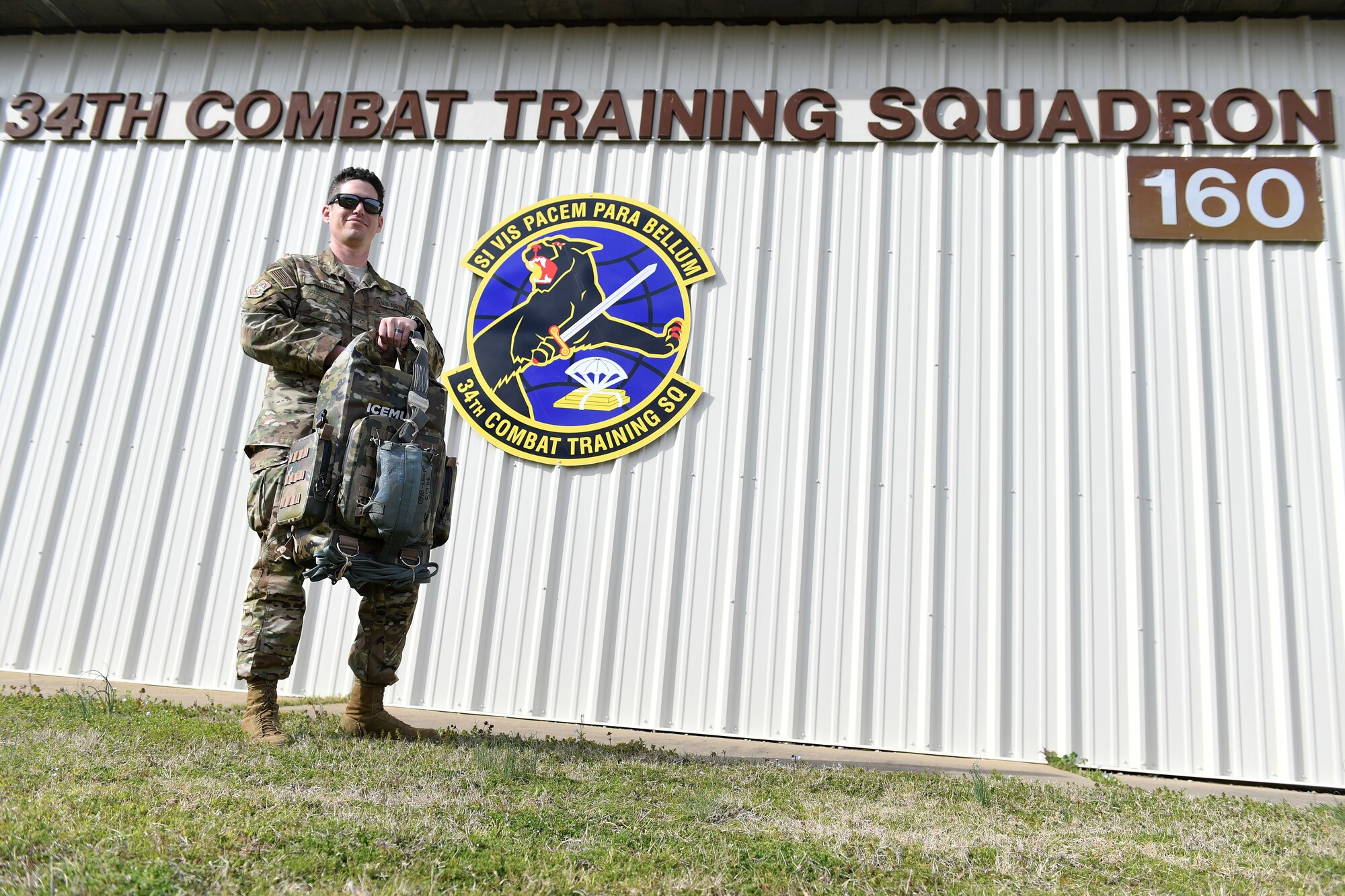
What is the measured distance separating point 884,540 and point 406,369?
9.53ft

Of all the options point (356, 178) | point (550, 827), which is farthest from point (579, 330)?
point (550, 827)

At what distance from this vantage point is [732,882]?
206cm

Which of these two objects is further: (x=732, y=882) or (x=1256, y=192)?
(x=1256, y=192)

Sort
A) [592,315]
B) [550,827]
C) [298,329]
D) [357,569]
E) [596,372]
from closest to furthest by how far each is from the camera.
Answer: [550,827] → [357,569] → [298,329] → [596,372] → [592,315]

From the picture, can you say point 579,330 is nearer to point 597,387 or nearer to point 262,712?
point 597,387

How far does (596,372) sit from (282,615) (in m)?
2.66

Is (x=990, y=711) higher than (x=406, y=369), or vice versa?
(x=406, y=369)

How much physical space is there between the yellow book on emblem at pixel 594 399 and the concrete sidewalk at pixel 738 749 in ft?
6.17

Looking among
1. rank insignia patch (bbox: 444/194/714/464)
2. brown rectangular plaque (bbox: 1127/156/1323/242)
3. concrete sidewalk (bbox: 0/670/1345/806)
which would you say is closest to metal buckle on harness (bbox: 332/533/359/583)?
concrete sidewalk (bbox: 0/670/1345/806)

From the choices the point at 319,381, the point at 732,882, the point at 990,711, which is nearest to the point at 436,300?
the point at 319,381

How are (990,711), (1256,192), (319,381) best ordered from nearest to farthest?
(319,381) → (990,711) → (1256,192)

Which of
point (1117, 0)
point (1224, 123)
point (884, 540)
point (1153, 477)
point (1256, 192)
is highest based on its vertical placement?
point (1117, 0)

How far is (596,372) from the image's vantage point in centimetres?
571

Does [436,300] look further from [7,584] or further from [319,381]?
[7,584]
